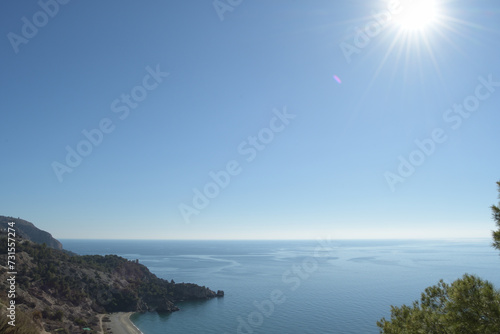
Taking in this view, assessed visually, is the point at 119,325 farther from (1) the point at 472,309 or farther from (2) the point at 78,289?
(1) the point at 472,309

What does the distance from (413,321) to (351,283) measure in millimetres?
113315

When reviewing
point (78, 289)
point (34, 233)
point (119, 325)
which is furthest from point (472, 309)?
point (34, 233)

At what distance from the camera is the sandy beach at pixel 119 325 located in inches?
2315

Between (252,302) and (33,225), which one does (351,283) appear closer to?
(252,302)

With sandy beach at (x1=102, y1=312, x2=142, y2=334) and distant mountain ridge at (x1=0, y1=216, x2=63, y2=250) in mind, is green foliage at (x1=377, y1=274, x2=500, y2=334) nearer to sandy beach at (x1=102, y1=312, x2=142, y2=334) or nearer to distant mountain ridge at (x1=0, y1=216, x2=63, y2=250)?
sandy beach at (x1=102, y1=312, x2=142, y2=334)

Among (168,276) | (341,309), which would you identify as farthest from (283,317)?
(168,276)

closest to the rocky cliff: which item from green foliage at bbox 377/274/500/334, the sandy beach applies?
the sandy beach

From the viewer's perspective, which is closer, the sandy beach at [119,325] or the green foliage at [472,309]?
the green foliage at [472,309]

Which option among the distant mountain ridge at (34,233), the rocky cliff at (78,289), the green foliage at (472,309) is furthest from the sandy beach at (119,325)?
the distant mountain ridge at (34,233)

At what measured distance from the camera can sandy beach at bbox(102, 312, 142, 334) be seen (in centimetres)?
5881

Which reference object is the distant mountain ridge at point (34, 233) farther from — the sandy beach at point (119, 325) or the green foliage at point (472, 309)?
the green foliage at point (472, 309)

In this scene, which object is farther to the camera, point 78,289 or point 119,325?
point 78,289

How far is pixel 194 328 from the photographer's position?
216 ft

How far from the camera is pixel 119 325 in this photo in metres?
62.7
